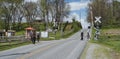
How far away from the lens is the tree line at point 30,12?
108 meters

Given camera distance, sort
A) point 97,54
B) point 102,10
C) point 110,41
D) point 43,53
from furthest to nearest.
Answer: point 102,10 < point 110,41 < point 43,53 < point 97,54

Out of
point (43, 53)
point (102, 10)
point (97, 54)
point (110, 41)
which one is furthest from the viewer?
point (102, 10)

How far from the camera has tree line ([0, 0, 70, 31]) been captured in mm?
108375

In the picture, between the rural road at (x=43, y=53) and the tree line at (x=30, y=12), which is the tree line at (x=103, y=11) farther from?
the rural road at (x=43, y=53)

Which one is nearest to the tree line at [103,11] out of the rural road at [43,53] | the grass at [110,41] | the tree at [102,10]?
the tree at [102,10]

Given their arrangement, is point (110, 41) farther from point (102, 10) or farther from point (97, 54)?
point (102, 10)

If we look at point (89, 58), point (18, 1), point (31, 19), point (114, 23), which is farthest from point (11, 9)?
point (89, 58)

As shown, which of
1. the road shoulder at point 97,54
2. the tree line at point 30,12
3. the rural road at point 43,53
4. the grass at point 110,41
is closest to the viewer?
the rural road at point 43,53

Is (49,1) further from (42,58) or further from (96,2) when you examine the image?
(42,58)

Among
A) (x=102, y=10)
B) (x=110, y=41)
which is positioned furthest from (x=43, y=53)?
(x=102, y=10)

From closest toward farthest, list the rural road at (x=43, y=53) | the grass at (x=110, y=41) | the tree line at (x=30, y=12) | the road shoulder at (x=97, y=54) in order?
1. the rural road at (x=43, y=53)
2. the road shoulder at (x=97, y=54)
3. the grass at (x=110, y=41)
4. the tree line at (x=30, y=12)

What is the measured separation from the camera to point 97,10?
116562mm

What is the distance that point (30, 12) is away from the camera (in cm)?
12988

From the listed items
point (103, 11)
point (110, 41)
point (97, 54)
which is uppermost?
point (103, 11)
